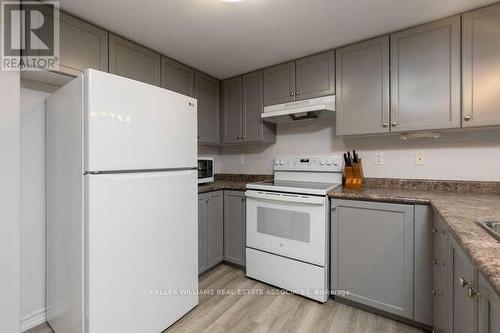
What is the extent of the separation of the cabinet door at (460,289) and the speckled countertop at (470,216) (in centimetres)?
8

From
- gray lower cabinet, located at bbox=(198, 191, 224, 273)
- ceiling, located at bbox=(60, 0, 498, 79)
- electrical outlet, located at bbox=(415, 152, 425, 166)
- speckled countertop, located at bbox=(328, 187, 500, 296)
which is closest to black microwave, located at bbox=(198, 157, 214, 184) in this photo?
gray lower cabinet, located at bbox=(198, 191, 224, 273)

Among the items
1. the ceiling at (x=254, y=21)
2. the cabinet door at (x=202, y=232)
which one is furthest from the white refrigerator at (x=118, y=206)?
the ceiling at (x=254, y=21)

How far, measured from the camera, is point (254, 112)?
273 centimetres

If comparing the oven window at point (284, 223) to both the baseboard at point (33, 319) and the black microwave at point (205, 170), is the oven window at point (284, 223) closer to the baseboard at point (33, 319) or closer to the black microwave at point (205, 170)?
the black microwave at point (205, 170)

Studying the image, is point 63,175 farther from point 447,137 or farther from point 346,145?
point 447,137

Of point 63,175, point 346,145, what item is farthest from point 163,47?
point 346,145

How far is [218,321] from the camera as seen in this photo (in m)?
1.77

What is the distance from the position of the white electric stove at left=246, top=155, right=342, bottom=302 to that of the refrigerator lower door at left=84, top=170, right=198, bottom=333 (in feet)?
2.14

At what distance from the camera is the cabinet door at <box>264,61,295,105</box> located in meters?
2.46

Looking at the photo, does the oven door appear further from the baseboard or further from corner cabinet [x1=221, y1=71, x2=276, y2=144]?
the baseboard

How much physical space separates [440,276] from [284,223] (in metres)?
1.08

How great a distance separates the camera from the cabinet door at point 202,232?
7.68ft

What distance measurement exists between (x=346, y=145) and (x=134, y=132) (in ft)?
6.31
